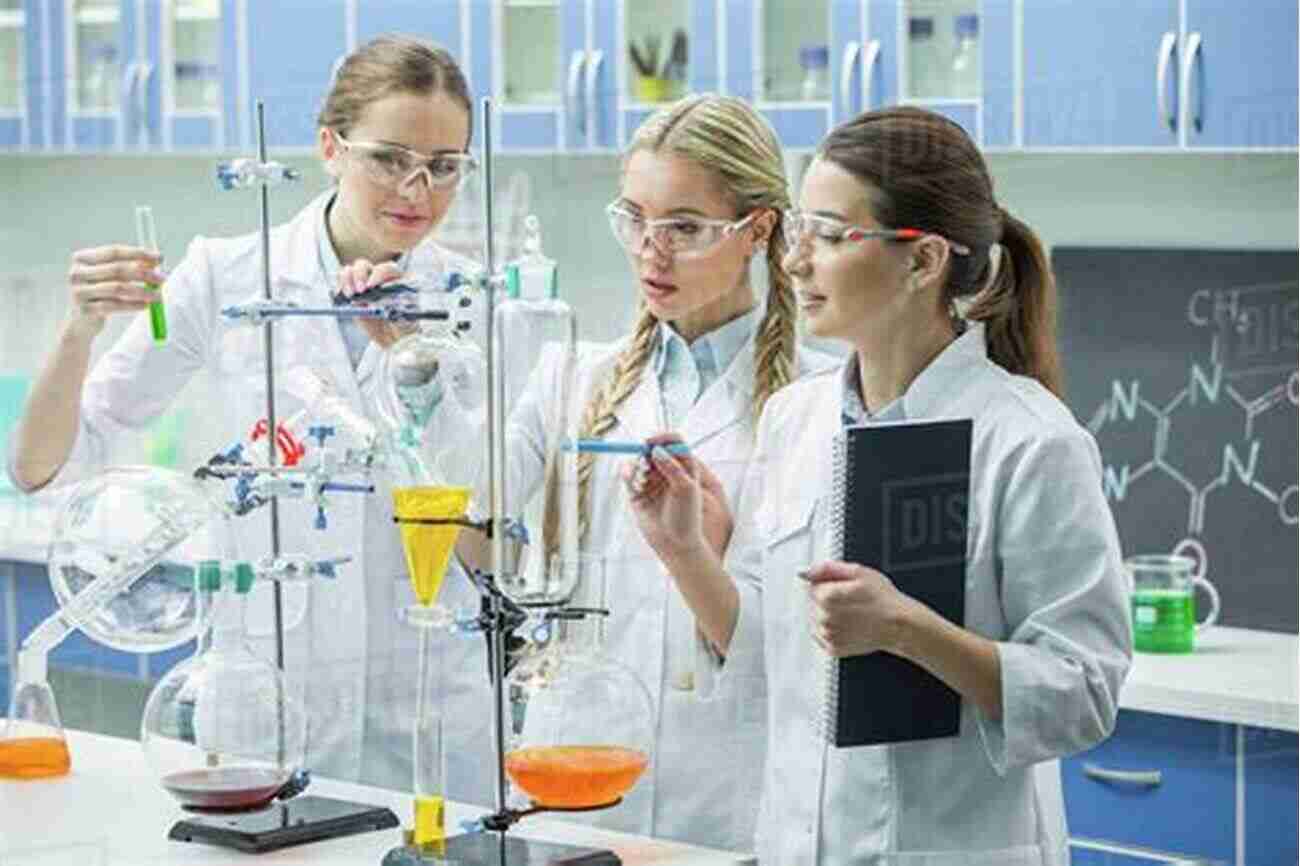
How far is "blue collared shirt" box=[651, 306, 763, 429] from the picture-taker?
2.62 meters

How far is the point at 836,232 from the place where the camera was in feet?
8.02

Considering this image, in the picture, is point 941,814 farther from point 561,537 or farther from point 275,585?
point 275,585

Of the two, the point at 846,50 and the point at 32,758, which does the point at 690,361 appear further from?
the point at 32,758

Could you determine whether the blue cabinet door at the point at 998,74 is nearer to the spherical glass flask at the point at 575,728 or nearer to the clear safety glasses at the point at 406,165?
the clear safety glasses at the point at 406,165

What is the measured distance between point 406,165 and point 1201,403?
1175mm

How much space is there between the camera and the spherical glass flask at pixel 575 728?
2.34m

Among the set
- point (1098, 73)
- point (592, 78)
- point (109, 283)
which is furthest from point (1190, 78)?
point (109, 283)

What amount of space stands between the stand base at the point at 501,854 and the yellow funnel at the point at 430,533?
23 centimetres

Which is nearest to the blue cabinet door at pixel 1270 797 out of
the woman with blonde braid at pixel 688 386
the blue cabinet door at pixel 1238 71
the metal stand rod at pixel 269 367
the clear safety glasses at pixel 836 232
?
the blue cabinet door at pixel 1238 71

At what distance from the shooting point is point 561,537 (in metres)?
2.55

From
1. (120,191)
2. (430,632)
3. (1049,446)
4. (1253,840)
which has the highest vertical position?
(120,191)

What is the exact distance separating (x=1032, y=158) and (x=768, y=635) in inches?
23.1

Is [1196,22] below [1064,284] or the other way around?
the other way around

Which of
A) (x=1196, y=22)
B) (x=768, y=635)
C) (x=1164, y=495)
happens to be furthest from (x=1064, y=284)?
(x=768, y=635)
